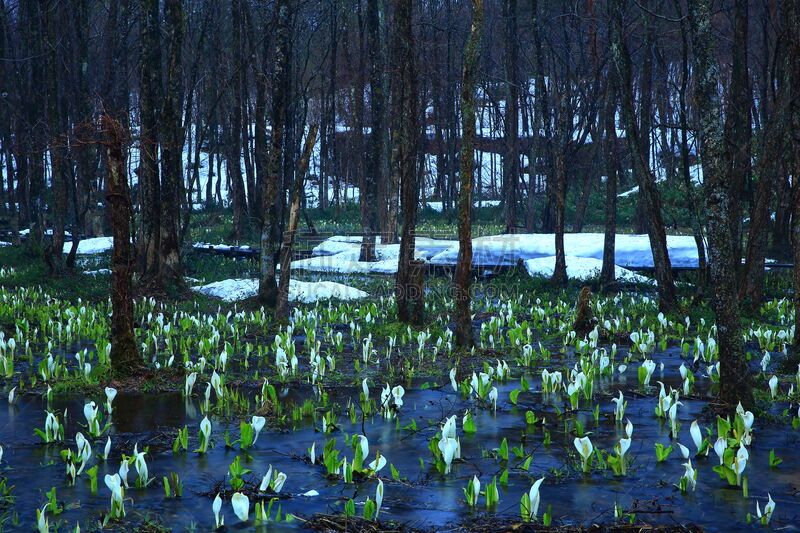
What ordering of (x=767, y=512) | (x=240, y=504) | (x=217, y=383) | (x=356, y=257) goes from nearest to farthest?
(x=240, y=504)
(x=767, y=512)
(x=217, y=383)
(x=356, y=257)

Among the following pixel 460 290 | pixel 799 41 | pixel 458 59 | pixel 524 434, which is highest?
pixel 458 59

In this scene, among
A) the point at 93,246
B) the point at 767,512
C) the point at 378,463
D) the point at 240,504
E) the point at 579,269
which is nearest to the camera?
the point at 240,504

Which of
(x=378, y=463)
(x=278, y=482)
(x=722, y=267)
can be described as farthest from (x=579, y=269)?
(x=278, y=482)

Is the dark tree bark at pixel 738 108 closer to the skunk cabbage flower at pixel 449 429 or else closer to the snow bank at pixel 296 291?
the snow bank at pixel 296 291

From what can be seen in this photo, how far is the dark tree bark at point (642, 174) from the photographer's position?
44.2ft

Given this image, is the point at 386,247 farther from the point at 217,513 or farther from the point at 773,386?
the point at 217,513

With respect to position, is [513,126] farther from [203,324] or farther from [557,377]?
[557,377]

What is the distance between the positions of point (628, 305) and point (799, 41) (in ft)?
24.0

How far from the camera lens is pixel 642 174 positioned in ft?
44.5

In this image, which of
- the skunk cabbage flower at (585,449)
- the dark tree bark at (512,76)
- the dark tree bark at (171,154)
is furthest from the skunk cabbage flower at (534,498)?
the dark tree bark at (512,76)

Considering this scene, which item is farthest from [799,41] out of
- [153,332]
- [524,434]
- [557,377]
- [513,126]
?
[513,126]

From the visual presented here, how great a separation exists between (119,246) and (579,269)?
1311 cm

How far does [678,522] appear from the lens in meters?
4.77

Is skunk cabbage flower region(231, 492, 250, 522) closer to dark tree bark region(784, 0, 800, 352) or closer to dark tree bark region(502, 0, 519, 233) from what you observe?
dark tree bark region(784, 0, 800, 352)
